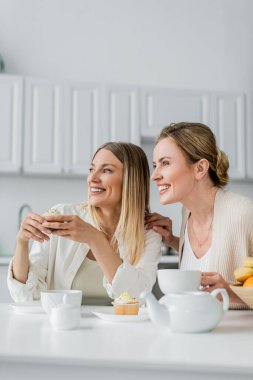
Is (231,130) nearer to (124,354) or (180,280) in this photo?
(180,280)

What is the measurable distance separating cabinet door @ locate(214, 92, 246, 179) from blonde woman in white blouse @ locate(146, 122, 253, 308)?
1952mm

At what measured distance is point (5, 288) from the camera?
130 inches

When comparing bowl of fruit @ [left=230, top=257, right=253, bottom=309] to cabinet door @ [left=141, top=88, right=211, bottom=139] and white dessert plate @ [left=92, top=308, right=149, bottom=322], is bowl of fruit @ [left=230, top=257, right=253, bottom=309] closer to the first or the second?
white dessert plate @ [left=92, top=308, right=149, bottom=322]

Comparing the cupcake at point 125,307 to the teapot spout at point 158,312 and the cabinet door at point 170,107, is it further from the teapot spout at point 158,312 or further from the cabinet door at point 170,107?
the cabinet door at point 170,107

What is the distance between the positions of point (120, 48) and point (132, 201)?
261 cm

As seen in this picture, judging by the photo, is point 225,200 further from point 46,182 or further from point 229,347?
point 46,182

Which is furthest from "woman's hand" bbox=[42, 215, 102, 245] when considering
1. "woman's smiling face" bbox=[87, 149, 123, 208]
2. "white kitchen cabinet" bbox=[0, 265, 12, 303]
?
"white kitchen cabinet" bbox=[0, 265, 12, 303]

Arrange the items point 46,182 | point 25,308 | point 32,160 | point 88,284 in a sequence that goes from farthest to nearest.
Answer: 1. point 46,182
2. point 32,160
3. point 88,284
4. point 25,308

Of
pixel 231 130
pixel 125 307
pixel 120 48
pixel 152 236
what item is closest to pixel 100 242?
pixel 152 236

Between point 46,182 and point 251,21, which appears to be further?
point 251,21

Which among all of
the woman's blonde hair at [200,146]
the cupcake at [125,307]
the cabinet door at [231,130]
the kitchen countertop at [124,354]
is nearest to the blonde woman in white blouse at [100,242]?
the woman's blonde hair at [200,146]

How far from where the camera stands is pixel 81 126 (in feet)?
12.3

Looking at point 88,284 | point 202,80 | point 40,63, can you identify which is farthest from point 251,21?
point 88,284

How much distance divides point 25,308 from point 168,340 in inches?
20.5
